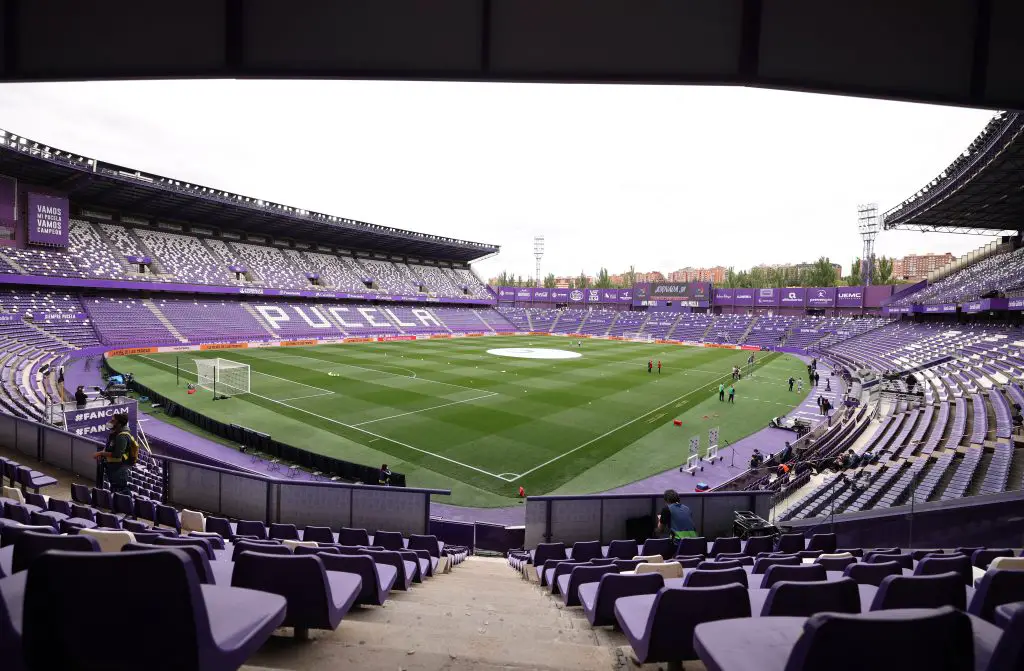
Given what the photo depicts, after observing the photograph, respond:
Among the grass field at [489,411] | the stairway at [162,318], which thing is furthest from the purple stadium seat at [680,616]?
the stairway at [162,318]

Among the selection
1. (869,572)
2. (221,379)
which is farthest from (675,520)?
(221,379)

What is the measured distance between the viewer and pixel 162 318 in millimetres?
53156

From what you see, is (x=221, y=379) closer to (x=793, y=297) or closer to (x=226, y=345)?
(x=226, y=345)

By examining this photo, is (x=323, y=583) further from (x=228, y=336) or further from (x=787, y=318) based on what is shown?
(x=787, y=318)

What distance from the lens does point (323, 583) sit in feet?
9.68

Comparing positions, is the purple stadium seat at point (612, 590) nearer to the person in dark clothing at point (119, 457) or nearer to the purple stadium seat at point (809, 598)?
the purple stadium seat at point (809, 598)

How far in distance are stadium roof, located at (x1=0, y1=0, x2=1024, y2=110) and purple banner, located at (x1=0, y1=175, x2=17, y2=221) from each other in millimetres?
58068

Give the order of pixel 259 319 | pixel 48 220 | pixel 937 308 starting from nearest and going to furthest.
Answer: pixel 937 308
pixel 48 220
pixel 259 319

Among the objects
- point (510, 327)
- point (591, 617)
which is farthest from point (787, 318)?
point (591, 617)

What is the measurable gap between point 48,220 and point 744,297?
94971mm

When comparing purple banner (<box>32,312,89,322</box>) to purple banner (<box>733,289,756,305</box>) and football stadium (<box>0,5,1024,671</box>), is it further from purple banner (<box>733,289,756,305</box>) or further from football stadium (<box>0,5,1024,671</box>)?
purple banner (<box>733,289,756,305</box>)

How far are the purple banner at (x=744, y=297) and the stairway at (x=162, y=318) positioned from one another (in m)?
82.4

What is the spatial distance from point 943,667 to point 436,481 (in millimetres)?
16354

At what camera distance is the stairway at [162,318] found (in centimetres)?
5141
